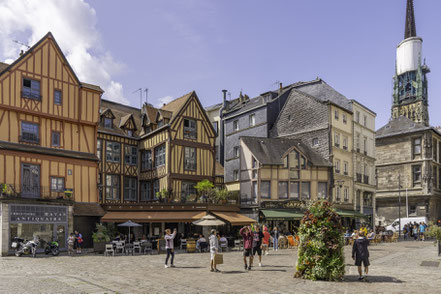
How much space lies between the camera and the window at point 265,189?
31.6m

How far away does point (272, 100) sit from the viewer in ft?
123

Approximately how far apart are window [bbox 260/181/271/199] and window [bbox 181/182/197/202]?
16.2 feet

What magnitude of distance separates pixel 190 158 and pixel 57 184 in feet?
31.4

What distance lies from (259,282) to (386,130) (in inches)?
1673

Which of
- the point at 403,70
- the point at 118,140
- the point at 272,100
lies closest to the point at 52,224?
the point at 118,140

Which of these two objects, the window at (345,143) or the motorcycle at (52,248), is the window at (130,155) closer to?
the motorcycle at (52,248)

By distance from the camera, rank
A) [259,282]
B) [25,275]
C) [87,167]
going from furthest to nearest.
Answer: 1. [87,167]
2. [25,275]
3. [259,282]

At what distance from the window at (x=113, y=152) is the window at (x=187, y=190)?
206 inches

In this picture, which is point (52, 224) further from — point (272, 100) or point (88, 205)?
point (272, 100)

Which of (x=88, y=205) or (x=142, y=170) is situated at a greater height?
(x=142, y=170)

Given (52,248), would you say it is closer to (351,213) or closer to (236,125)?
(236,125)

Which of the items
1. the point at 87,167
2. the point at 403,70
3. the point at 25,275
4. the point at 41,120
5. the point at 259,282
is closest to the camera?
the point at 259,282

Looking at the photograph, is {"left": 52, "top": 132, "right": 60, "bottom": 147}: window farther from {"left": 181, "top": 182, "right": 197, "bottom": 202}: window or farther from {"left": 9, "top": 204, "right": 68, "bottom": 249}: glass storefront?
{"left": 181, "top": 182, "right": 197, "bottom": 202}: window

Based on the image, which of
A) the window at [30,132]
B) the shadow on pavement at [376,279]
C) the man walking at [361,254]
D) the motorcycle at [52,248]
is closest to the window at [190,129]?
the window at [30,132]
